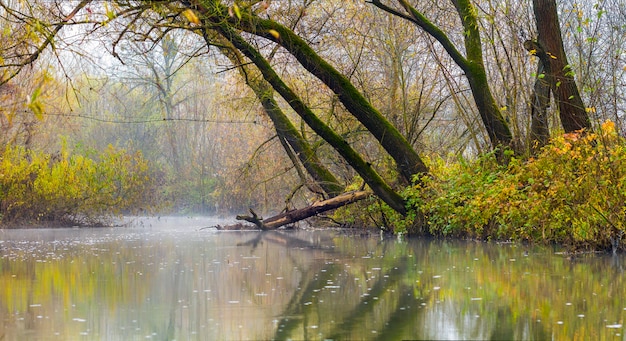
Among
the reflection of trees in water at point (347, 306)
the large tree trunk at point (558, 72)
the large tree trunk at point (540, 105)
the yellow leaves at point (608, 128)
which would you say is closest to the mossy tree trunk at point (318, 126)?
the large tree trunk at point (540, 105)

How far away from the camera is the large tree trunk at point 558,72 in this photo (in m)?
12.7

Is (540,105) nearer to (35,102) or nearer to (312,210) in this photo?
(312,210)

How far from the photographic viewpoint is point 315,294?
7543 millimetres

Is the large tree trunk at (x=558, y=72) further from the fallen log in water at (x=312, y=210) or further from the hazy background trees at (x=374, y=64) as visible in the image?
the fallen log in water at (x=312, y=210)

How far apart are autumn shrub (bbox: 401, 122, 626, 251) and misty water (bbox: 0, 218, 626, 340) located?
450 mm

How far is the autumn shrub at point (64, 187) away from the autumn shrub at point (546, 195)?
11.8 m

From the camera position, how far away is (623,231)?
10.9 meters

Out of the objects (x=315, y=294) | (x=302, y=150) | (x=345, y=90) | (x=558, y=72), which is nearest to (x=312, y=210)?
(x=302, y=150)

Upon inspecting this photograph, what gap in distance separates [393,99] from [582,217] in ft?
24.3

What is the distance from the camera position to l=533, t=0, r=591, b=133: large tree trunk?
1273 centimetres

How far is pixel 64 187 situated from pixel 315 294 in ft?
57.3

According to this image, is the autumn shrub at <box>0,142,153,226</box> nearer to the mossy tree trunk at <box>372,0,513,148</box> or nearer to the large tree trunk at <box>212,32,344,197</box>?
the large tree trunk at <box>212,32,344,197</box>

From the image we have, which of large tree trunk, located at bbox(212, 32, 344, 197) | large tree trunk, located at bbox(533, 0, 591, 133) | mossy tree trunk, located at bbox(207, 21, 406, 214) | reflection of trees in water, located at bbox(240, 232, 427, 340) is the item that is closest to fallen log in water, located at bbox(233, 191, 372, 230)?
large tree trunk, located at bbox(212, 32, 344, 197)

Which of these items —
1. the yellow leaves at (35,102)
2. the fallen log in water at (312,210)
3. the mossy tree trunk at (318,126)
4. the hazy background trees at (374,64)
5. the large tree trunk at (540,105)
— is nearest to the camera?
the yellow leaves at (35,102)
